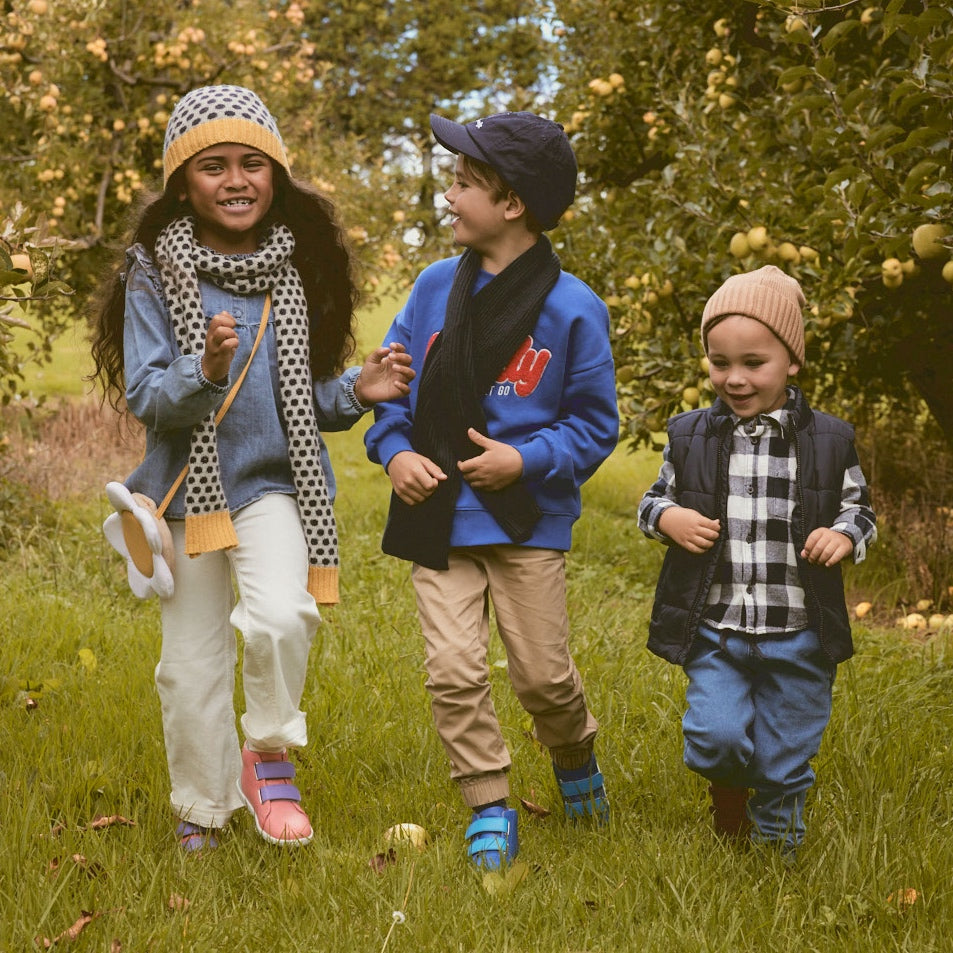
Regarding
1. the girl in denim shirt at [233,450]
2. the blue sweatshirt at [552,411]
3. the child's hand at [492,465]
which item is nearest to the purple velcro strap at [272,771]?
the girl in denim shirt at [233,450]

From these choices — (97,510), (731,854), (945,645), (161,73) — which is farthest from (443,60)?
(731,854)

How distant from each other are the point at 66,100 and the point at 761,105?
5063 millimetres

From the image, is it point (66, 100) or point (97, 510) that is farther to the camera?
point (66, 100)

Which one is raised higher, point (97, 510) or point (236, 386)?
point (236, 386)

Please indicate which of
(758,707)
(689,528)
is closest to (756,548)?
(689,528)

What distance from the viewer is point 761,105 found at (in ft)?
19.2

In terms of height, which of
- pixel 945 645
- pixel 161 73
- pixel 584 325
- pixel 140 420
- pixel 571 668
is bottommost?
pixel 945 645

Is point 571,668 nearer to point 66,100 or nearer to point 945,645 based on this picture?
point 945,645

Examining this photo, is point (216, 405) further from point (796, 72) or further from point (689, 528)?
point (796, 72)

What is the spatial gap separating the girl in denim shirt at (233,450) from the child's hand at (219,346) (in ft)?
0.48

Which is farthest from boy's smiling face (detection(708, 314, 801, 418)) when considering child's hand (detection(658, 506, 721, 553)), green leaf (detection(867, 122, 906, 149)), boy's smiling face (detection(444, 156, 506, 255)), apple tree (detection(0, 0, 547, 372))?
apple tree (detection(0, 0, 547, 372))

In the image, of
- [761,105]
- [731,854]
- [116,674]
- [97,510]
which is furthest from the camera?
[97,510]

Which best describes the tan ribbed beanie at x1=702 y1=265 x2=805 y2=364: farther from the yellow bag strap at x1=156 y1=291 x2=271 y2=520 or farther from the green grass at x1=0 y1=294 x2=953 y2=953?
the green grass at x1=0 y1=294 x2=953 y2=953

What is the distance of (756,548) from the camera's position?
2697 millimetres
